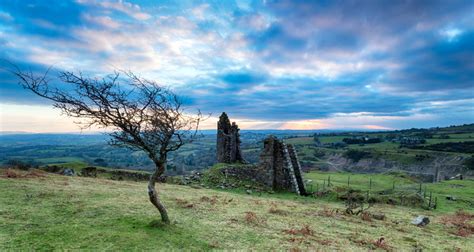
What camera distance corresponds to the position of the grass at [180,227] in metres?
8.54

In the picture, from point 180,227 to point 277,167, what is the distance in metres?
17.9

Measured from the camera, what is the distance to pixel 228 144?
1351 inches

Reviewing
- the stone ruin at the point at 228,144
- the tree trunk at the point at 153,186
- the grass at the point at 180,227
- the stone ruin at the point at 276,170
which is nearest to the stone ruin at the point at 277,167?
the stone ruin at the point at 276,170

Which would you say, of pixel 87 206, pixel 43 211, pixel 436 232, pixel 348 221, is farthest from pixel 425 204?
pixel 43 211

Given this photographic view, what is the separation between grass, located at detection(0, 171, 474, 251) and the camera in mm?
8539

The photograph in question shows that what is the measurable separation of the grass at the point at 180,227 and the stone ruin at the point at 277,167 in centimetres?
983

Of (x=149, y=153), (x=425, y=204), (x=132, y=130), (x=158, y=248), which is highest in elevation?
(x=132, y=130)

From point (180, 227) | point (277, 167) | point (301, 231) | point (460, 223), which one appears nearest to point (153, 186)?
point (180, 227)

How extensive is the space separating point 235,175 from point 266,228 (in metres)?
16.5

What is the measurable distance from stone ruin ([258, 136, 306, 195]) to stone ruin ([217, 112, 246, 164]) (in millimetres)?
7075

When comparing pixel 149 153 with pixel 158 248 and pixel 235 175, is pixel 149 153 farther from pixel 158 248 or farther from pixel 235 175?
pixel 235 175

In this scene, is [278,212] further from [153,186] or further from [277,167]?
[277,167]

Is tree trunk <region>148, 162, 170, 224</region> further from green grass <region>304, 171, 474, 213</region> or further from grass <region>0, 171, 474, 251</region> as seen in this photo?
green grass <region>304, 171, 474, 213</region>

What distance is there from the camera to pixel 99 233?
8.82 meters
